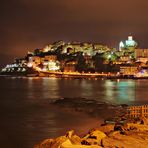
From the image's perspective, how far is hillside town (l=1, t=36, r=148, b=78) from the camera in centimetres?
13439

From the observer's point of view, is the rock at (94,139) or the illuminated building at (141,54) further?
the illuminated building at (141,54)

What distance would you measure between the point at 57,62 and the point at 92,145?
477 feet

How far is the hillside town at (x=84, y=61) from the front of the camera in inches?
5291

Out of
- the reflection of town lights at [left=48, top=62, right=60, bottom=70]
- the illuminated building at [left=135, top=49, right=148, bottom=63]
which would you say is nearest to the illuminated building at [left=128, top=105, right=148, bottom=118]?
the reflection of town lights at [left=48, top=62, right=60, bottom=70]

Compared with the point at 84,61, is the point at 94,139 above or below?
below

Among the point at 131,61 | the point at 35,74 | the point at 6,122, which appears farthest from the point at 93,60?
the point at 6,122

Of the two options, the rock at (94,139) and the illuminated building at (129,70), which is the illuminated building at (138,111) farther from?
the illuminated building at (129,70)

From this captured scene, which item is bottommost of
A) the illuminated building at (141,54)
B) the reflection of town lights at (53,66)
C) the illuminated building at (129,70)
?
the illuminated building at (129,70)

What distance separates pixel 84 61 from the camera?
14512cm

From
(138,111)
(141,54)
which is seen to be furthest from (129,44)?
(138,111)

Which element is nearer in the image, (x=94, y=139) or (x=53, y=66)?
(x=94, y=139)

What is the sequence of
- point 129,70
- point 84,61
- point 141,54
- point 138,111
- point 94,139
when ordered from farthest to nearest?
point 141,54 < point 84,61 < point 129,70 < point 138,111 < point 94,139

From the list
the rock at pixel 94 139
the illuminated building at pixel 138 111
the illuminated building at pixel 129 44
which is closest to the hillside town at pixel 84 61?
the illuminated building at pixel 129 44

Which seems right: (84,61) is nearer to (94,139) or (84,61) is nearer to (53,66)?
(53,66)
